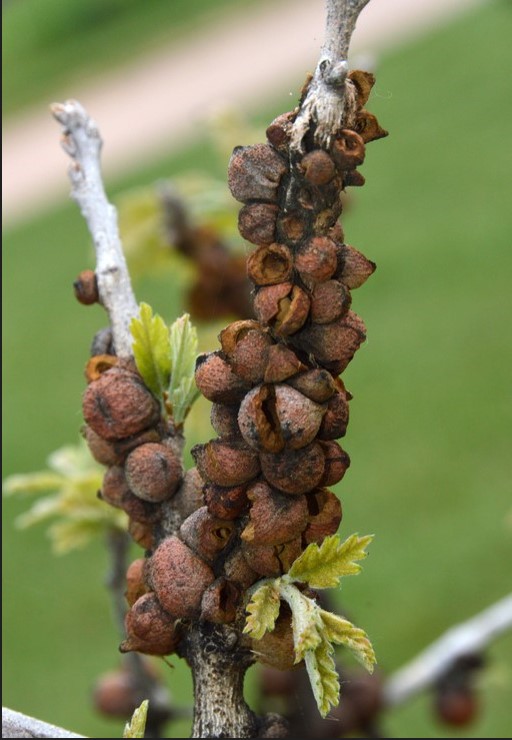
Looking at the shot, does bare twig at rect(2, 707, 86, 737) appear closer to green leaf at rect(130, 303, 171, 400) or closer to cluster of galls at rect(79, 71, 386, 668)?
cluster of galls at rect(79, 71, 386, 668)

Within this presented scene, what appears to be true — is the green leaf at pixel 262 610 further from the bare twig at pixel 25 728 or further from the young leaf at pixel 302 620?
the bare twig at pixel 25 728

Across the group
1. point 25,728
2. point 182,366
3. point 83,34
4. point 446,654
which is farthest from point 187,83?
point 25,728

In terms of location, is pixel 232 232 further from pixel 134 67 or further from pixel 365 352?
pixel 134 67

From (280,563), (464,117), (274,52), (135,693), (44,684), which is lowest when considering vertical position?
(44,684)

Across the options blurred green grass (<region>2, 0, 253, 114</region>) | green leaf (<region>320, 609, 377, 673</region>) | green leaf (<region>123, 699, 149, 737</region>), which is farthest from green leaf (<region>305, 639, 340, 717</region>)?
blurred green grass (<region>2, 0, 253, 114</region>)

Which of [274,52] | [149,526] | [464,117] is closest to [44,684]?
[149,526]

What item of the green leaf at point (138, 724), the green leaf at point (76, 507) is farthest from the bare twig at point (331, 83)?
the green leaf at point (76, 507)
